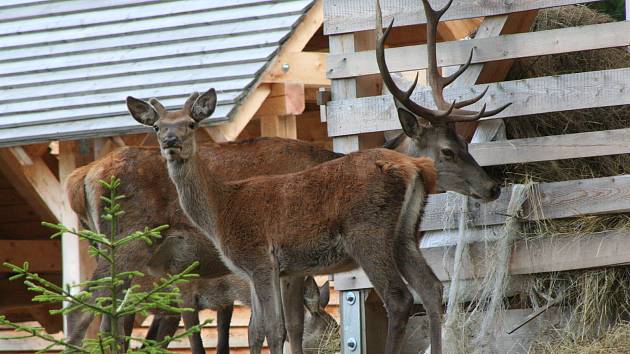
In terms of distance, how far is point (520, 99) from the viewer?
872 centimetres

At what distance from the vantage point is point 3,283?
15.7m

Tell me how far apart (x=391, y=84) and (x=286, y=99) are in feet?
11.2

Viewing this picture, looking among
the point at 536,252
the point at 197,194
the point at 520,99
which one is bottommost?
the point at 536,252

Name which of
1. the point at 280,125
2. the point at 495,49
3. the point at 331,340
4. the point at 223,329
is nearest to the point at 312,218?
the point at 495,49

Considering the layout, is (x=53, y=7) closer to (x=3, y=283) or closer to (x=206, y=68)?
(x=206, y=68)

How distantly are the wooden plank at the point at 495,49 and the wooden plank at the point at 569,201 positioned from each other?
37.9 inches

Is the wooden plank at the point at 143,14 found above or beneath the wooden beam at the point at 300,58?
above

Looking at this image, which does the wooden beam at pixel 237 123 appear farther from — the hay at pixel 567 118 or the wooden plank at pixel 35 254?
the wooden plank at pixel 35 254

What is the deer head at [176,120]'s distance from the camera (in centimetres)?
796

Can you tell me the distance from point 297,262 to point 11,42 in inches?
263

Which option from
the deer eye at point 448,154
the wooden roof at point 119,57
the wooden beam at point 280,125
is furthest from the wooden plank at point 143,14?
the deer eye at point 448,154

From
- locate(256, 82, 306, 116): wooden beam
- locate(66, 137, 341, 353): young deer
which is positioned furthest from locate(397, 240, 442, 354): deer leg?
locate(256, 82, 306, 116): wooden beam

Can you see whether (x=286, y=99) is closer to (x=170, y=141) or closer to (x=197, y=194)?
(x=197, y=194)

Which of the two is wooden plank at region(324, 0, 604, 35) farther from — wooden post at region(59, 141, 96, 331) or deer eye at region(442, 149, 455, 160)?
wooden post at region(59, 141, 96, 331)
